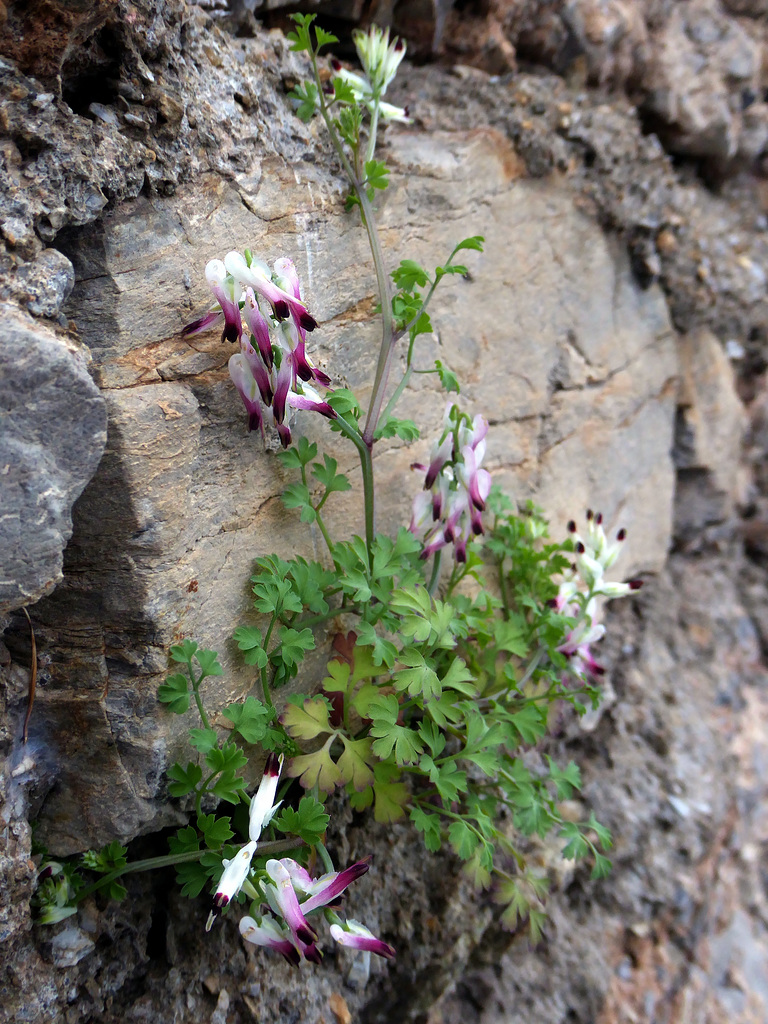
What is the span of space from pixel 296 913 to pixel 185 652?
0.56m

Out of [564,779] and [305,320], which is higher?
[305,320]

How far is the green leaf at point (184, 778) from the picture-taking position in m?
1.63

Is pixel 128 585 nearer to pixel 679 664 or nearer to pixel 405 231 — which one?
pixel 405 231

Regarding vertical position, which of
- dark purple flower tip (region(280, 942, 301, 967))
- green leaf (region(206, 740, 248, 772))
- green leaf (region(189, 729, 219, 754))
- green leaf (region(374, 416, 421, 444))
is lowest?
dark purple flower tip (region(280, 942, 301, 967))

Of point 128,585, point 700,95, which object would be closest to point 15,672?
point 128,585

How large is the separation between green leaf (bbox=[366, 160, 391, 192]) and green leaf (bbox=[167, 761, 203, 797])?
1450 mm

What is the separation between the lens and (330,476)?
1896 millimetres

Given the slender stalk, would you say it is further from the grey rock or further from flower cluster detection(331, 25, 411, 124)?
flower cluster detection(331, 25, 411, 124)

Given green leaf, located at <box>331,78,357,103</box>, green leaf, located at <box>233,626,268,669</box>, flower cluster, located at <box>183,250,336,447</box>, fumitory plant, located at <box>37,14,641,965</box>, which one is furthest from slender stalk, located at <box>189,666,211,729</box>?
green leaf, located at <box>331,78,357,103</box>

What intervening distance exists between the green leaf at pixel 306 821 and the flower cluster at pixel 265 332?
0.80 meters

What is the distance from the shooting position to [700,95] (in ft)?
10.4

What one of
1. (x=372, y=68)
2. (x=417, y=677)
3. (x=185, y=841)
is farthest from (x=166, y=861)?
(x=372, y=68)

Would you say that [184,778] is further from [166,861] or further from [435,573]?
[435,573]

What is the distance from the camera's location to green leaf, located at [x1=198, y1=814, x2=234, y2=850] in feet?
5.25
